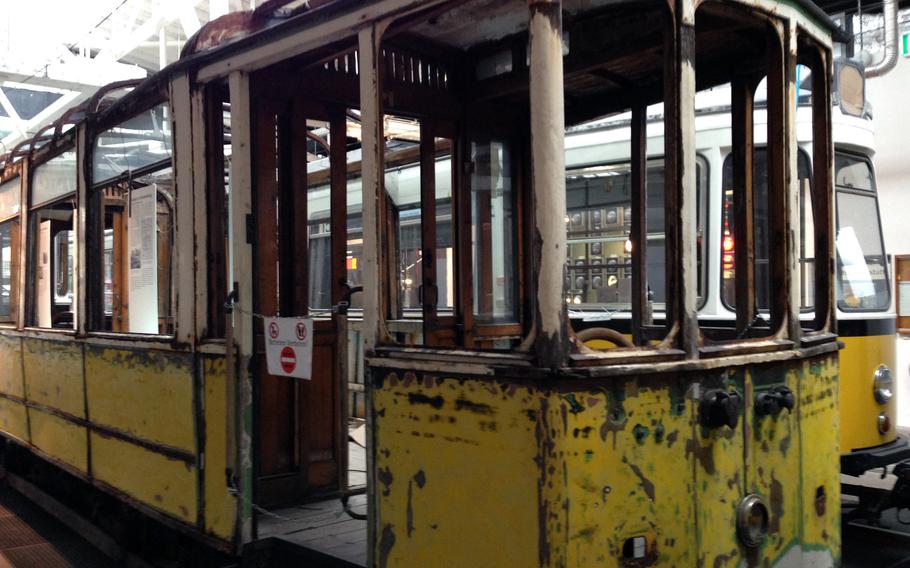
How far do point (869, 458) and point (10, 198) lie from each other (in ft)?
21.1

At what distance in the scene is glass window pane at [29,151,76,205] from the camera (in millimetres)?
5129

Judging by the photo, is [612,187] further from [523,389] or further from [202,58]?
[523,389]

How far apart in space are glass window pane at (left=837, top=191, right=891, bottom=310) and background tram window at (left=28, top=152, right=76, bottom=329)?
16.8 ft

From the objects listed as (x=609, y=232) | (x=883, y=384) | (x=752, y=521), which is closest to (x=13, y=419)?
(x=609, y=232)

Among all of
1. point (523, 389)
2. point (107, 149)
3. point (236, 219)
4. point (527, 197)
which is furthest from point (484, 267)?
point (107, 149)

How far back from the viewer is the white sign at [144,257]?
3.96 m

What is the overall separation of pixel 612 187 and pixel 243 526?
3280 millimetres

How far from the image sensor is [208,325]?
365 centimetres

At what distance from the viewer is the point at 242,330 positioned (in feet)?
11.3

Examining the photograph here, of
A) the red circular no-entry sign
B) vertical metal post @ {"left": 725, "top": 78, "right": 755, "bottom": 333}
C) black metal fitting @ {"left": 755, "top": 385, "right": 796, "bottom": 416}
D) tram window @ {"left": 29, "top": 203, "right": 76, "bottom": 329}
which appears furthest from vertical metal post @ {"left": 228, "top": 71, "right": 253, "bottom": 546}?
tram window @ {"left": 29, "top": 203, "right": 76, "bottom": 329}

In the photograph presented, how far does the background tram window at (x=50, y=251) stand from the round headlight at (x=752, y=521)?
4.48 meters

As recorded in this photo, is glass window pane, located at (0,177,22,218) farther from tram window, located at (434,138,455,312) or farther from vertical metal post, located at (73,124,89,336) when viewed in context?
tram window, located at (434,138,455,312)

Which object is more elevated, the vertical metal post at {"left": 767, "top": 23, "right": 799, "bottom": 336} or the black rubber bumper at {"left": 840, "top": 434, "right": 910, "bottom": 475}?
the vertical metal post at {"left": 767, "top": 23, "right": 799, "bottom": 336}

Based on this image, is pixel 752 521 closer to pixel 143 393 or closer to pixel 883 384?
pixel 143 393
